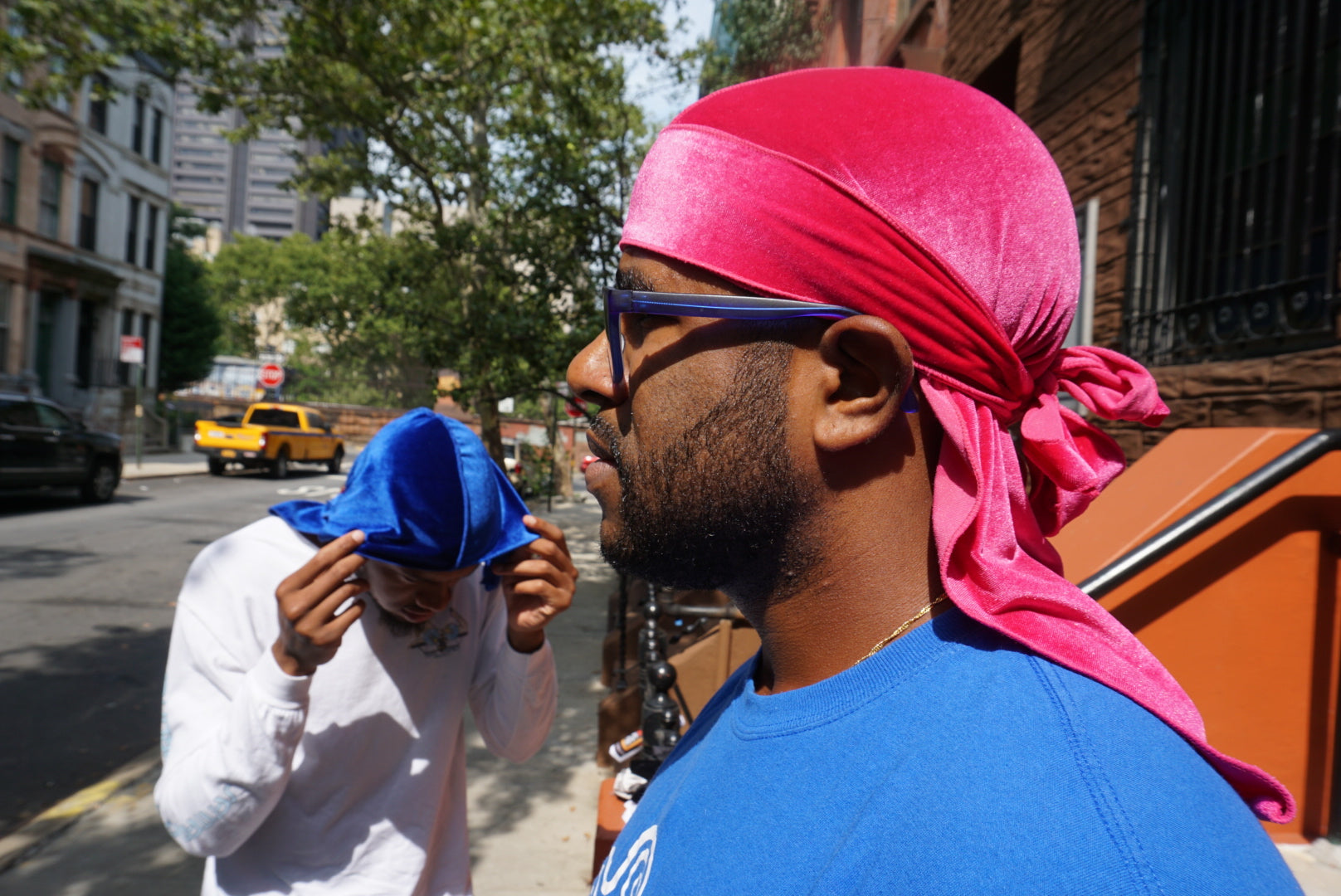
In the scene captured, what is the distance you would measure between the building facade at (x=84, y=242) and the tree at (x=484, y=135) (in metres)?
16.0

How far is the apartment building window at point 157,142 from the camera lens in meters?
35.5

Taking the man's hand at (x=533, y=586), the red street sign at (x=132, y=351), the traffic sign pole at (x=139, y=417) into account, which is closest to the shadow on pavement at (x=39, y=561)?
the man's hand at (x=533, y=586)

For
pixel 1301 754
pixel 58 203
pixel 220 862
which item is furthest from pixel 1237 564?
pixel 58 203

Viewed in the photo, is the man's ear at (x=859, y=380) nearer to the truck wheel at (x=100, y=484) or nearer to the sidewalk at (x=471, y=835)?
the sidewalk at (x=471, y=835)

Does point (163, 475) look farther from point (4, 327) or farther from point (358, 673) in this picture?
point (358, 673)

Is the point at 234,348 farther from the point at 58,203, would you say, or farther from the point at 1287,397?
the point at 1287,397

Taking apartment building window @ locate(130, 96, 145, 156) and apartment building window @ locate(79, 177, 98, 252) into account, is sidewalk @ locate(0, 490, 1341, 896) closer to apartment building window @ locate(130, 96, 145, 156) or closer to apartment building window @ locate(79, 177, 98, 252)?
apartment building window @ locate(79, 177, 98, 252)

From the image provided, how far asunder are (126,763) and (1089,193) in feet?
22.8

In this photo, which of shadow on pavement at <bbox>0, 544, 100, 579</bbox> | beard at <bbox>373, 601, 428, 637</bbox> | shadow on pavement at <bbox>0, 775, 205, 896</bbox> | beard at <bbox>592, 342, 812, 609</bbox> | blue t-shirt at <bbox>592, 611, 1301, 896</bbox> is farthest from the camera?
shadow on pavement at <bbox>0, 544, 100, 579</bbox>

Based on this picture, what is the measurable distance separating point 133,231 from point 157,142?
3823 mm

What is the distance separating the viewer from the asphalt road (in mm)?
5496

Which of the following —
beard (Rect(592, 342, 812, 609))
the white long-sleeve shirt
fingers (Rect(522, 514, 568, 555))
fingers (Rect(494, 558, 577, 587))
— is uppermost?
beard (Rect(592, 342, 812, 609))

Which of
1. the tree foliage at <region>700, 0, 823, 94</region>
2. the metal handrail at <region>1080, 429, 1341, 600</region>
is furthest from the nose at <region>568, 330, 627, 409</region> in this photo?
the tree foliage at <region>700, 0, 823, 94</region>

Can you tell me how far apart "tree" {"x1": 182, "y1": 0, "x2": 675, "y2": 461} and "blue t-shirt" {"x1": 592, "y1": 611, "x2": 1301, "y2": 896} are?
9313mm
